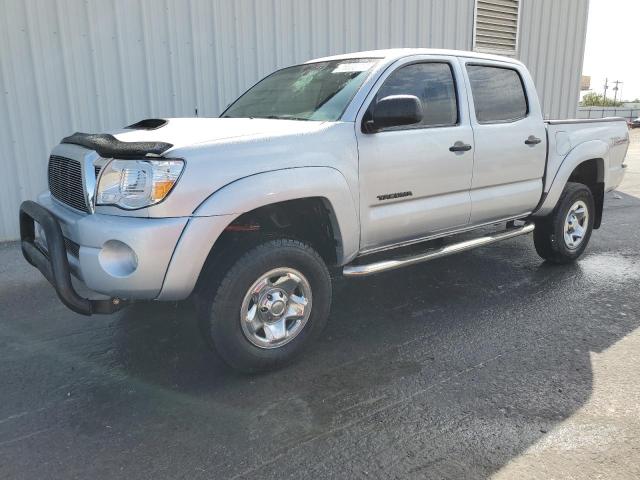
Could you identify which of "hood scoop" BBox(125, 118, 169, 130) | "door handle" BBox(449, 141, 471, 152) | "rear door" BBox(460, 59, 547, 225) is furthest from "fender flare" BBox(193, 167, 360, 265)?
"rear door" BBox(460, 59, 547, 225)

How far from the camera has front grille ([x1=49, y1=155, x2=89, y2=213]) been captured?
10.2 ft

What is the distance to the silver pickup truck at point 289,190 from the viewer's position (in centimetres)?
284

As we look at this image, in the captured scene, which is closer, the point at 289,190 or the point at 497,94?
the point at 289,190

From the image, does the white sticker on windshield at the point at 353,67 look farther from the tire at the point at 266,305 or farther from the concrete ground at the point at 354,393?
the concrete ground at the point at 354,393

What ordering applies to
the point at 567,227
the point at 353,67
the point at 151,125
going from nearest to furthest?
the point at 151,125 → the point at 353,67 → the point at 567,227

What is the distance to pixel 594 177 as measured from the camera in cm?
572

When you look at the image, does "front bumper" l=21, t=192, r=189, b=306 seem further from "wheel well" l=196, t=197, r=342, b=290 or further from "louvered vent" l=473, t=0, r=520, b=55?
"louvered vent" l=473, t=0, r=520, b=55

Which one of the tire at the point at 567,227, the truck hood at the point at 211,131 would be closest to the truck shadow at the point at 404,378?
the tire at the point at 567,227

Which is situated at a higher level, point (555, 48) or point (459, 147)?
point (555, 48)

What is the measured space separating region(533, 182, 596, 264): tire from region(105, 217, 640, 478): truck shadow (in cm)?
48

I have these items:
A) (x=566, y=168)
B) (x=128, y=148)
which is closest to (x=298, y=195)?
(x=128, y=148)

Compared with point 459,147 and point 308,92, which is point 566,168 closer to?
point 459,147

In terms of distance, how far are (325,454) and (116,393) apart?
53.4 inches

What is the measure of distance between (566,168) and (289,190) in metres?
3.26
